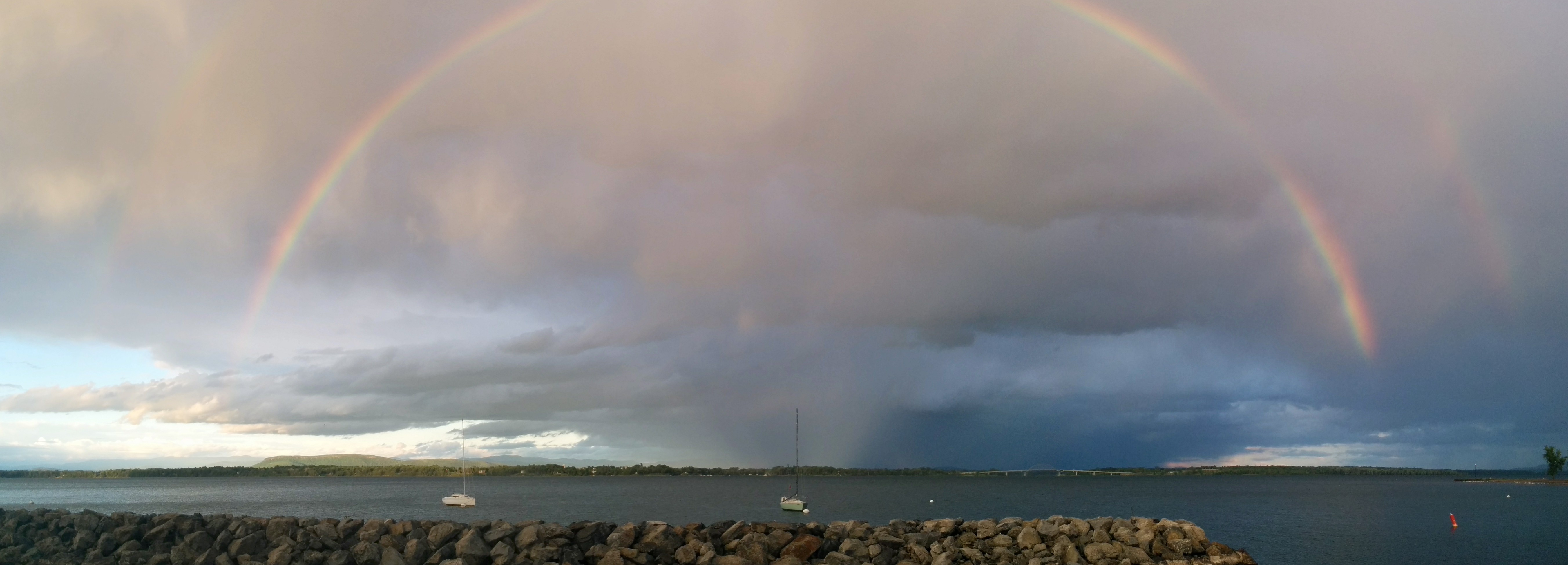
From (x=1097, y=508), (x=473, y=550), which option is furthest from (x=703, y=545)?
(x=1097, y=508)

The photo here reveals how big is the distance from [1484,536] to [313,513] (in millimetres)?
91870

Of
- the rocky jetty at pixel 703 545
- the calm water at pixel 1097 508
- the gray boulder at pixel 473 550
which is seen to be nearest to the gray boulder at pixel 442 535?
the rocky jetty at pixel 703 545

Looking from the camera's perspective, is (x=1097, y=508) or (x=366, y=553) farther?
(x=1097, y=508)

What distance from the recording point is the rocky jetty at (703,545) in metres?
16.2

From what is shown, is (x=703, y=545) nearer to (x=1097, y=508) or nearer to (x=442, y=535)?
(x=442, y=535)

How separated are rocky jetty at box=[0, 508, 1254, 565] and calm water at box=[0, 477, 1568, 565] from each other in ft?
95.9

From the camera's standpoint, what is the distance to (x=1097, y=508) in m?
97.8

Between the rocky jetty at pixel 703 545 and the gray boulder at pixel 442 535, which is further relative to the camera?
the gray boulder at pixel 442 535

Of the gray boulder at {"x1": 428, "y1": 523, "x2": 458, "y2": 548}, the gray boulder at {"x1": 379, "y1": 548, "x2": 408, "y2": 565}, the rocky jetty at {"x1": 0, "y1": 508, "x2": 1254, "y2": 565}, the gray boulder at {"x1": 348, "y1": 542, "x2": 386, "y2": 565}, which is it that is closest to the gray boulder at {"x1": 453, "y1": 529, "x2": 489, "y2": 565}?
the rocky jetty at {"x1": 0, "y1": 508, "x2": 1254, "y2": 565}

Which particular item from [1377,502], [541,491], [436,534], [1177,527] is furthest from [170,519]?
[541,491]

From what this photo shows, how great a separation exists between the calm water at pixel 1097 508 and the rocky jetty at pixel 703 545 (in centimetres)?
2922

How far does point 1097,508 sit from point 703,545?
298 feet

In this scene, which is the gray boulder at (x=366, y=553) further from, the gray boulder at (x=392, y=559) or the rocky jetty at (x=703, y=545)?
the gray boulder at (x=392, y=559)

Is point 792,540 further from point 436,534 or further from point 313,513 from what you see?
point 313,513
